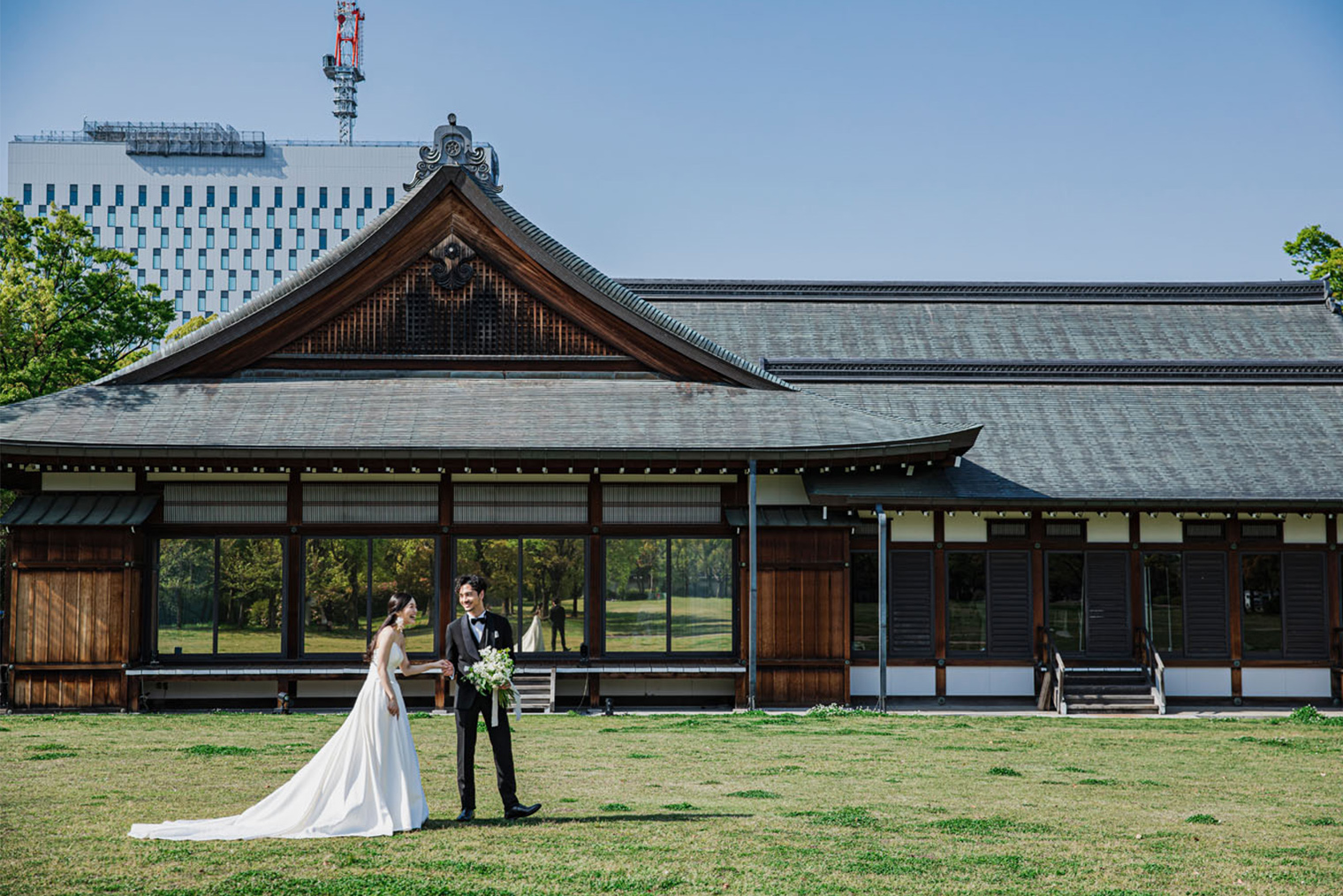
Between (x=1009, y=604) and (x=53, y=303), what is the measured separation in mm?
21680

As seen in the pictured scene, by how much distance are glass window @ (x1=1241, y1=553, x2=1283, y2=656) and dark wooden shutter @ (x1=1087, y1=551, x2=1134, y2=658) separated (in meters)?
1.93

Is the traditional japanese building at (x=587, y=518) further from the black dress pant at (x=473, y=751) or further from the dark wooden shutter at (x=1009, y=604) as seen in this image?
the black dress pant at (x=473, y=751)

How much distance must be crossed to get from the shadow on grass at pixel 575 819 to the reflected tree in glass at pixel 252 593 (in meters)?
10.8

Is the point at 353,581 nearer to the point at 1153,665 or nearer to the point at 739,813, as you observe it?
the point at 739,813

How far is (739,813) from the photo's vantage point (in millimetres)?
10344

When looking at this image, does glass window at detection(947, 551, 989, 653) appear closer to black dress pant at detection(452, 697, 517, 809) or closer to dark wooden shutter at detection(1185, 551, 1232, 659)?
dark wooden shutter at detection(1185, 551, 1232, 659)

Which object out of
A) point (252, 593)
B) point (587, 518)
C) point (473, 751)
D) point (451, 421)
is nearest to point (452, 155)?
point (451, 421)

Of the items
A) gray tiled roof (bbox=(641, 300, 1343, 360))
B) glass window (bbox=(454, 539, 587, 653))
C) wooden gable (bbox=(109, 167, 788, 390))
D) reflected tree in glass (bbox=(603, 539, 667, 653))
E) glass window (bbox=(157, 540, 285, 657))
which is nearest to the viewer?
glass window (bbox=(157, 540, 285, 657))

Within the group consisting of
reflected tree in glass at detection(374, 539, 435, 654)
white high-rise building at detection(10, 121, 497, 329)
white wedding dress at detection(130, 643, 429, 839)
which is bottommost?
white wedding dress at detection(130, 643, 429, 839)

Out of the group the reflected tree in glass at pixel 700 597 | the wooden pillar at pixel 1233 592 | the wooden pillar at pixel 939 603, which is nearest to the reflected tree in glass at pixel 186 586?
the reflected tree in glass at pixel 700 597

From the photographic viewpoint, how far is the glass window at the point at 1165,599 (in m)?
21.1

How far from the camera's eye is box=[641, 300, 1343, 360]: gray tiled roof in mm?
26422

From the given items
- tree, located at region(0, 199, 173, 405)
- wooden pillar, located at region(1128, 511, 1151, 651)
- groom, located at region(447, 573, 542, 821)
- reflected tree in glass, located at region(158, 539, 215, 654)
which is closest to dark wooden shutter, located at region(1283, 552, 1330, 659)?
wooden pillar, located at region(1128, 511, 1151, 651)

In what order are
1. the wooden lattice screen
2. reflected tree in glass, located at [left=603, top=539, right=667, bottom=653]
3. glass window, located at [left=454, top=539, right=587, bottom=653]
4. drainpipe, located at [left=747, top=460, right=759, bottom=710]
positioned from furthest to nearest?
the wooden lattice screen, reflected tree in glass, located at [left=603, top=539, right=667, bottom=653], glass window, located at [left=454, top=539, right=587, bottom=653], drainpipe, located at [left=747, top=460, right=759, bottom=710]
